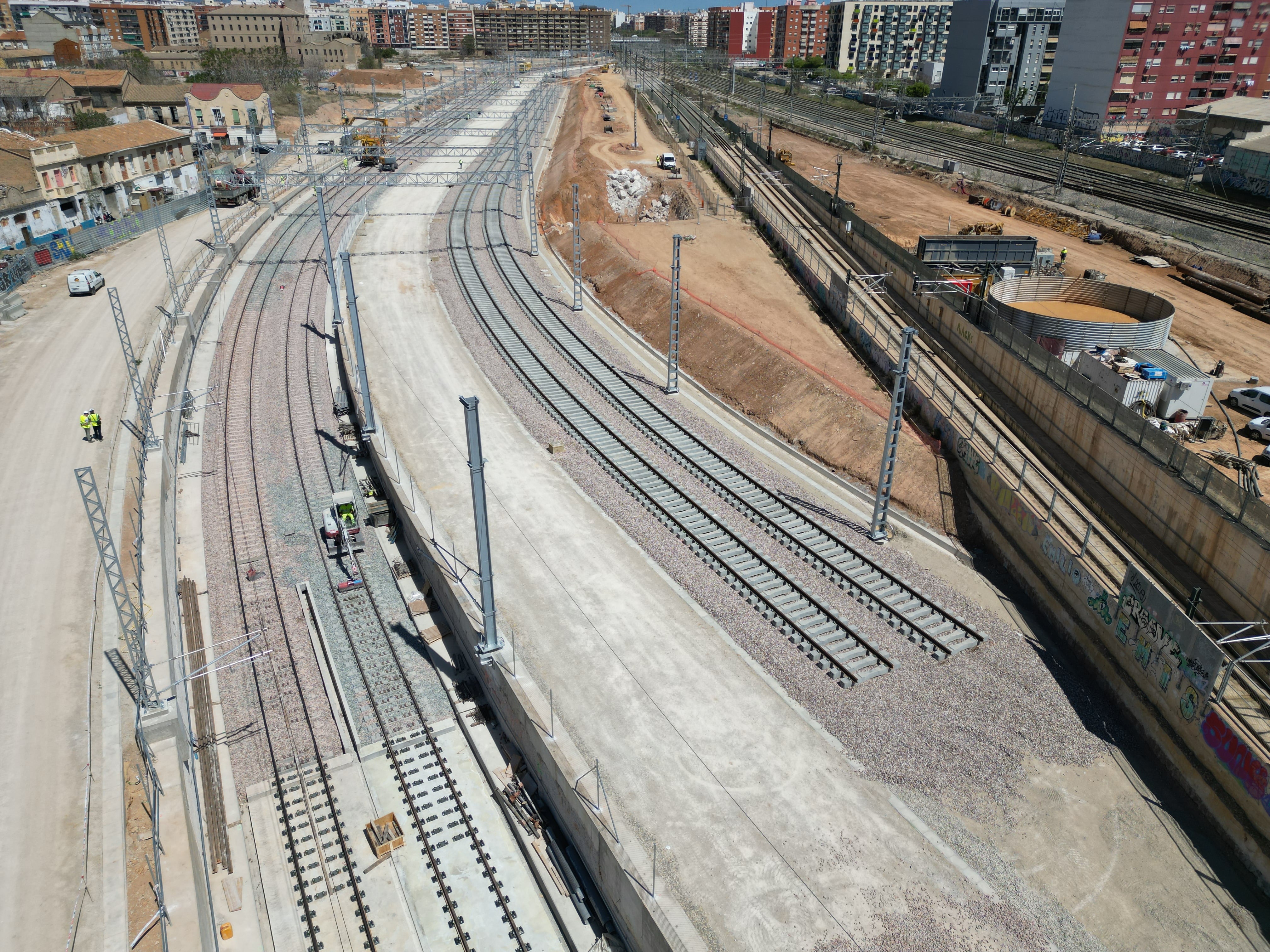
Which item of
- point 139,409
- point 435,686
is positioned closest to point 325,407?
point 139,409

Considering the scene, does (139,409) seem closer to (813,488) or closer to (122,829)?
(122,829)

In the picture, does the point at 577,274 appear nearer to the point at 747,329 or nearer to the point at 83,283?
the point at 747,329

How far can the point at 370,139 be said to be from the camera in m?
83.8

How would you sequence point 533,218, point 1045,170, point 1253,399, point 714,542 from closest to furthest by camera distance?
point 714,542
point 1253,399
point 533,218
point 1045,170

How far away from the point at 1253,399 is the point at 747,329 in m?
19.4

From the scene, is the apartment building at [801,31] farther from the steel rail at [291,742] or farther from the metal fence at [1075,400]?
the steel rail at [291,742]

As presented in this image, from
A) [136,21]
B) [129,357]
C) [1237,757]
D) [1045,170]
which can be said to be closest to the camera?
[1237,757]

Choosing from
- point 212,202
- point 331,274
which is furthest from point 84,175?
point 331,274

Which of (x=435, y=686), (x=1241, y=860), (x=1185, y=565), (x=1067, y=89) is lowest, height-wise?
(x=435, y=686)

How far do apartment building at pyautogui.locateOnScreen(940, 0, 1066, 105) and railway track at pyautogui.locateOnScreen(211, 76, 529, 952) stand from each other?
380 feet

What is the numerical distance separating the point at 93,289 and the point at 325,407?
23235mm

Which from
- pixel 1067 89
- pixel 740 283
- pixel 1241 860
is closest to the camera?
pixel 1241 860

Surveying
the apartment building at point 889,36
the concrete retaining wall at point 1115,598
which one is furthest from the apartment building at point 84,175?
the apartment building at point 889,36

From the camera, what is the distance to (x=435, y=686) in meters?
21.9
